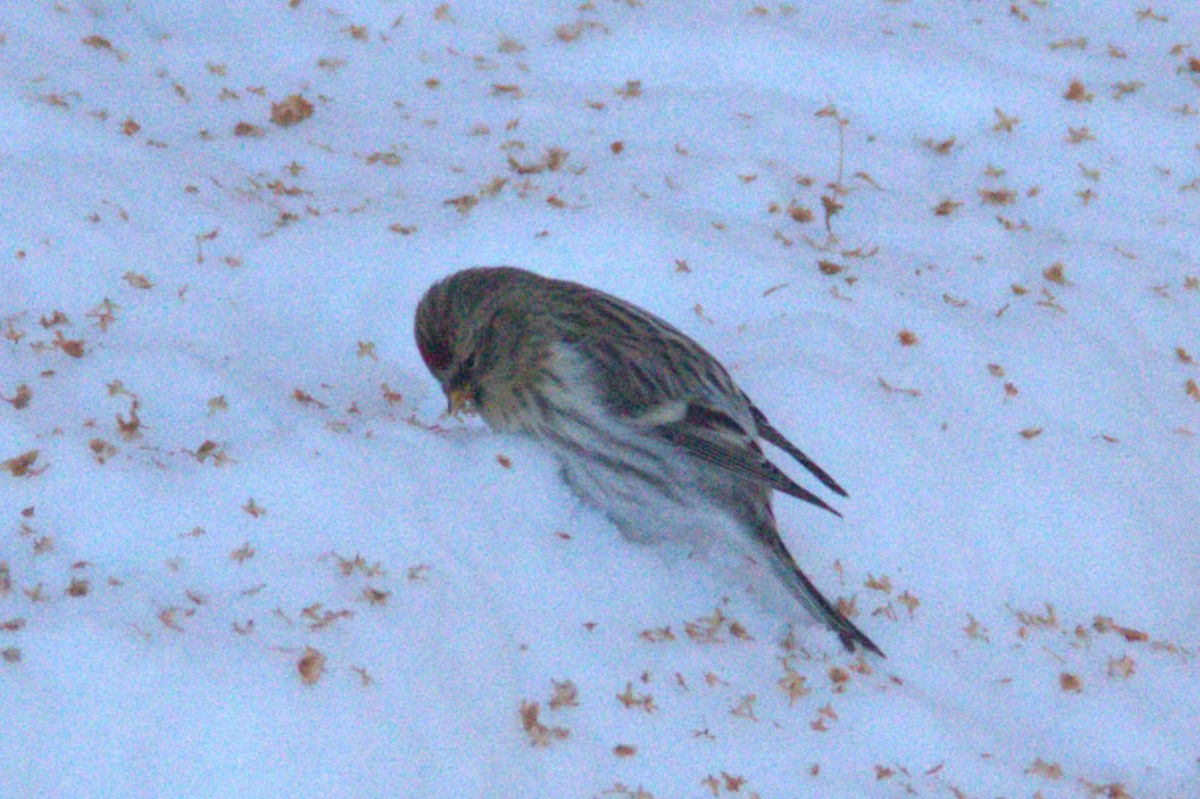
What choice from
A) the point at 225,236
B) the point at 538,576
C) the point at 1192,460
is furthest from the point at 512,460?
the point at 1192,460

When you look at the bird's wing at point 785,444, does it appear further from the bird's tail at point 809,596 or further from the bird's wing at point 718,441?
the bird's tail at point 809,596

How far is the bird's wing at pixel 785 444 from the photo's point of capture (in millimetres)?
2775

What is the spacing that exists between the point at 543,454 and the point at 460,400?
21cm

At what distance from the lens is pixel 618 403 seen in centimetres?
283

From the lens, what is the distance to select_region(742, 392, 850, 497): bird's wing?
9.11 ft

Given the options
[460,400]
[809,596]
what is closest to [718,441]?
[809,596]

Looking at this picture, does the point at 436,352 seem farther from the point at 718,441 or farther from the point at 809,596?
the point at 809,596

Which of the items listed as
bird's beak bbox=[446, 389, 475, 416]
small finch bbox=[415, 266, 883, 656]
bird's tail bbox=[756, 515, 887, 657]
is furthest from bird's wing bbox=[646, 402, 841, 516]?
bird's beak bbox=[446, 389, 475, 416]

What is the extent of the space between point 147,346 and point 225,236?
53cm

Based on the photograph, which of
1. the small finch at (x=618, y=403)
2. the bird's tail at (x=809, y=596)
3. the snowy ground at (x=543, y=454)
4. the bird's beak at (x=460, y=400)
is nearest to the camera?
the snowy ground at (x=543, y=454)

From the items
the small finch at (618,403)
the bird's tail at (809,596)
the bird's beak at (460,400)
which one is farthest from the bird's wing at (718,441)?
the bird's beak at (460,400)

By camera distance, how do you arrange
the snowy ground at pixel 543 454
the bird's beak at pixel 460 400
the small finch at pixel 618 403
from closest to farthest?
1. the snowy ground at pixel 543 454
2. the small finch at pixel 618 403
3. the bird's beak at pixel 460 400

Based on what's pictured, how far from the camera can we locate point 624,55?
441 centimetres

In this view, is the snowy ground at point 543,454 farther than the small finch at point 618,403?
No
